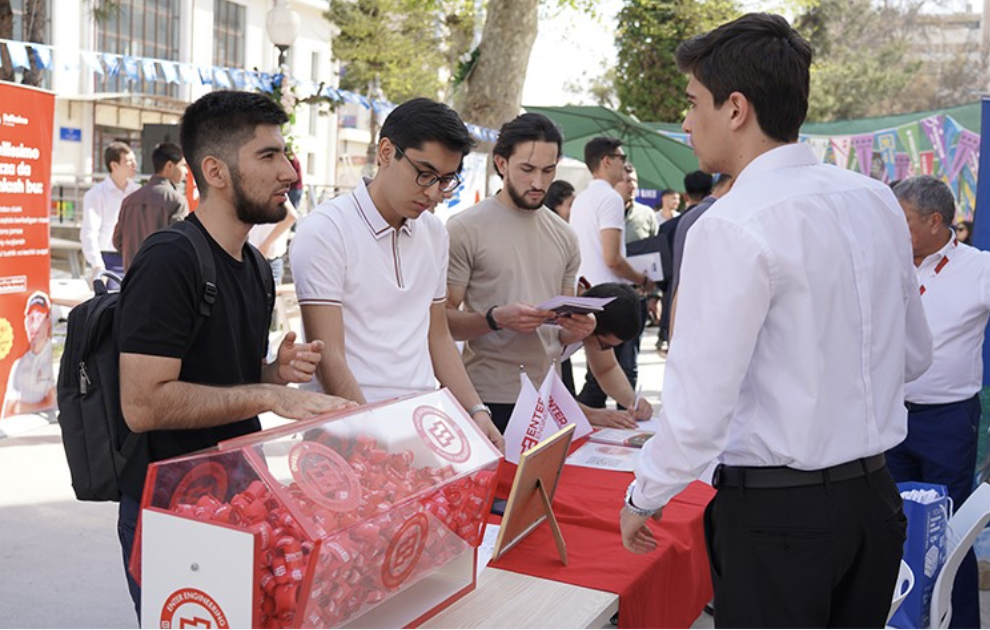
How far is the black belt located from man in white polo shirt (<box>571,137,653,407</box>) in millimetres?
4269

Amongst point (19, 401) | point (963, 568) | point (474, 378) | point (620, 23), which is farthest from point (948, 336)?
point (620, 23)

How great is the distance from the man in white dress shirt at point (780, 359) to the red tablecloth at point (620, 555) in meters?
0.25

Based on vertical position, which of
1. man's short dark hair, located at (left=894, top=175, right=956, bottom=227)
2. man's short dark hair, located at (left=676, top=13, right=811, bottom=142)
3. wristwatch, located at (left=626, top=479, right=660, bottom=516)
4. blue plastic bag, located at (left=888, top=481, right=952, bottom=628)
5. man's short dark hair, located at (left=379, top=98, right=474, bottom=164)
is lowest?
blue plastic bag, located at (left=888, top=481, right=952, bottom=628)

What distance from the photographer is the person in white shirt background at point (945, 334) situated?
3449mm

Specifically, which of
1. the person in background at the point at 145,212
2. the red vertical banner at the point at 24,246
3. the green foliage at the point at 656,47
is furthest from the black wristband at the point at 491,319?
the green foliage at the point at 656,47

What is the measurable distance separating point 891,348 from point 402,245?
1240 mm

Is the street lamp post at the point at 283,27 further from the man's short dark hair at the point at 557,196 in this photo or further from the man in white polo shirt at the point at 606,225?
the man in white polo shirt at the point at 606,225

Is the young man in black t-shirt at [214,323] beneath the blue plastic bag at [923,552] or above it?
above

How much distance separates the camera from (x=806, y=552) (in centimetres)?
165

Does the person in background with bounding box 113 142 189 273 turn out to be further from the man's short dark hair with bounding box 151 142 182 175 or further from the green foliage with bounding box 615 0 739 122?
the green foliage with bounding box 615 0 739 122

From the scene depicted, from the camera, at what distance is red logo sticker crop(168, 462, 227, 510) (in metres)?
1.44

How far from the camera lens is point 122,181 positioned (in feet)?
22.8

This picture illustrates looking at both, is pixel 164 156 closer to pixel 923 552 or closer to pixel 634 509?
pixel 923 552

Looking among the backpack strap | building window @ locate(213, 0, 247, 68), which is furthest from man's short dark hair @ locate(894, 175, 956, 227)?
building window @ locate(213, 0, 247, 68)
